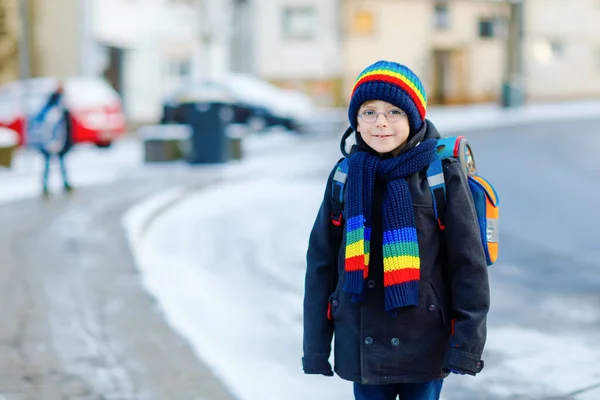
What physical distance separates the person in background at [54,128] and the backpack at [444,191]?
11019 mm

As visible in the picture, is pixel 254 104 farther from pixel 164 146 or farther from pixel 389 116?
pixel 389 116

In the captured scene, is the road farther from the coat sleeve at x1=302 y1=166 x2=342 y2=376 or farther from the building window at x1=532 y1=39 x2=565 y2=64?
the building window at x1=532 y1=39 x2=565 y2=64

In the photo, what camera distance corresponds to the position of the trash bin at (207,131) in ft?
57.7

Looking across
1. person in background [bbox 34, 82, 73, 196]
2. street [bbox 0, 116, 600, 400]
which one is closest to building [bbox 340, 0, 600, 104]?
person in background [bbox 34, 82, 73, 196]

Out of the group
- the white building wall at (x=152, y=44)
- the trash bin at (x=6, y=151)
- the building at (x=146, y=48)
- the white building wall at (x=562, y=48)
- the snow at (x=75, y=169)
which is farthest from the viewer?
the white building wall at (x=562, y=48)

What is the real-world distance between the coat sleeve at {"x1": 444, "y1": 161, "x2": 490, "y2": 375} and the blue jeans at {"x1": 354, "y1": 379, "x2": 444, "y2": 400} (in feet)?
0.50

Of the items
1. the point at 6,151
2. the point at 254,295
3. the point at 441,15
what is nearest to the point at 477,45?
the point at 441,15

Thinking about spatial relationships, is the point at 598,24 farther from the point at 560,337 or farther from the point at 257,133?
the point at 560,337

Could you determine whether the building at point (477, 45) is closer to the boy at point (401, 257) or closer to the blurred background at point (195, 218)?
the blurred background at point (195, 218)

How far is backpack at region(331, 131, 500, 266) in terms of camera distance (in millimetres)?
3189

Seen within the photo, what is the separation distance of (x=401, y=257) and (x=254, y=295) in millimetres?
4772

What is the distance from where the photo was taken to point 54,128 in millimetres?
13977

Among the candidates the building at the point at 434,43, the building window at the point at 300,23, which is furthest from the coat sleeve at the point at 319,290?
the building window at the point at 300,23

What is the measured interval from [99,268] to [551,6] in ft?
138
